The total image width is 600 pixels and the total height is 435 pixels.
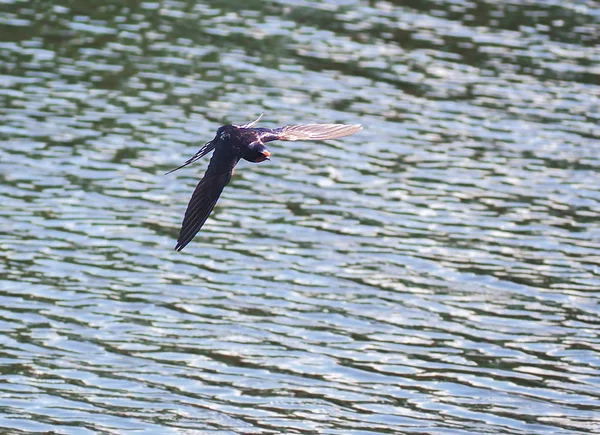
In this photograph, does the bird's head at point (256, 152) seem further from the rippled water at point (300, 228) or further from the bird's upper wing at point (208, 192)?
the rippled water at point (300, 228)

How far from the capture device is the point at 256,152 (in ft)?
33.7

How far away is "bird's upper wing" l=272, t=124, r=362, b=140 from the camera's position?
10.7 m

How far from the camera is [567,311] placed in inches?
610

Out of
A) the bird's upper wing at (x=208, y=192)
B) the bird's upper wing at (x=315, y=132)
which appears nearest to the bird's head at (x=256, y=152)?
the bird's upper wing at (x=208, y=192)

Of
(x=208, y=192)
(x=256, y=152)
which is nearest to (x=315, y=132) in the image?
(x=256, y=152)

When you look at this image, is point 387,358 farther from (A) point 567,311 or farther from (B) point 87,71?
(B) point 87,71

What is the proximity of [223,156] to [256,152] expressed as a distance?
32 cm

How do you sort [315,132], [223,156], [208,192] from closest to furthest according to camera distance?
[208,192], [223,156], [315,132]

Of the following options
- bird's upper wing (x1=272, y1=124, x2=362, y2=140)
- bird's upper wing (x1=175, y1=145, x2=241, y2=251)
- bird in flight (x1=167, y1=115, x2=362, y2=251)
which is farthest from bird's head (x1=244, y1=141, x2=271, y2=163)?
bird's upper wing (x1=272, y1=124, x2=362, y2=140)

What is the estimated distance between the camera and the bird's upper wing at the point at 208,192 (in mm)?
9953

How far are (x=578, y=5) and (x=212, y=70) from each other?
33.2 feet

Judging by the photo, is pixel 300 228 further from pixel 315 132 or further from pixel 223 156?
pixel 223 156

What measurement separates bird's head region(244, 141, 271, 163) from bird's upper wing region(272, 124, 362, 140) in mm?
441

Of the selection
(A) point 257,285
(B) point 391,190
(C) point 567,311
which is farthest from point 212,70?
(C) point 567,311
